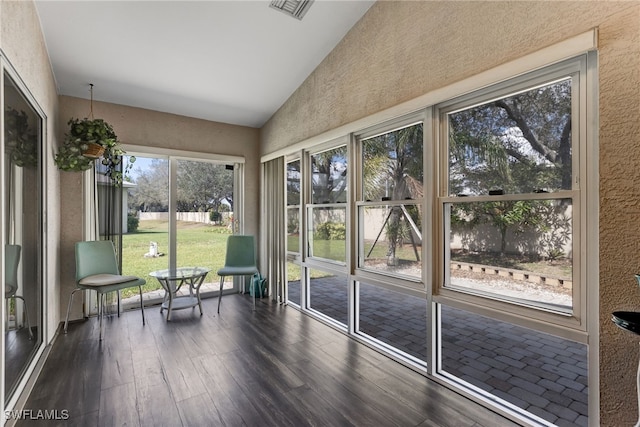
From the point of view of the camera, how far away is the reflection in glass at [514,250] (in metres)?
1.74

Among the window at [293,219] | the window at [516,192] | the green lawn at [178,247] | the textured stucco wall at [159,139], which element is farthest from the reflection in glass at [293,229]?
the window at [516,192]

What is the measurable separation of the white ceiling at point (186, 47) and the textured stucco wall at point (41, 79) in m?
0.24

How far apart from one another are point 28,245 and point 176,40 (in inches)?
85.4

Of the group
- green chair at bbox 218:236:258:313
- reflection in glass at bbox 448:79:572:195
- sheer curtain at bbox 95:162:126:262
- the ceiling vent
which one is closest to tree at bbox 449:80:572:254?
reflection in glass at bbox 448:79:572:195

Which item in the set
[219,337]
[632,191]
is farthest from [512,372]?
[219,337]

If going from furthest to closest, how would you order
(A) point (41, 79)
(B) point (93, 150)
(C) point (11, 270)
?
(B) point (93, 150)
(A) point (41, 79)
(C) point (11, 270)

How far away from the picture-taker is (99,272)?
343 cm

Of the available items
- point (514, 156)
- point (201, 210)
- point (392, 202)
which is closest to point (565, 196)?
point (514, 156)

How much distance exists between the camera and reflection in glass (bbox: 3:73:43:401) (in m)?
1.87

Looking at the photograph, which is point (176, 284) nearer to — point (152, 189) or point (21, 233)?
point (152, 189)

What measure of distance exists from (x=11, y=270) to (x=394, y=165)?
290cm

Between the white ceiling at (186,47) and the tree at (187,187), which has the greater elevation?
the white ceiling at (186,47)

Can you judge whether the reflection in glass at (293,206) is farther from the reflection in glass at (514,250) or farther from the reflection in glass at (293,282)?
the reflection in glass at (514,250)

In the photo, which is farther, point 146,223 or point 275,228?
point 275,228
